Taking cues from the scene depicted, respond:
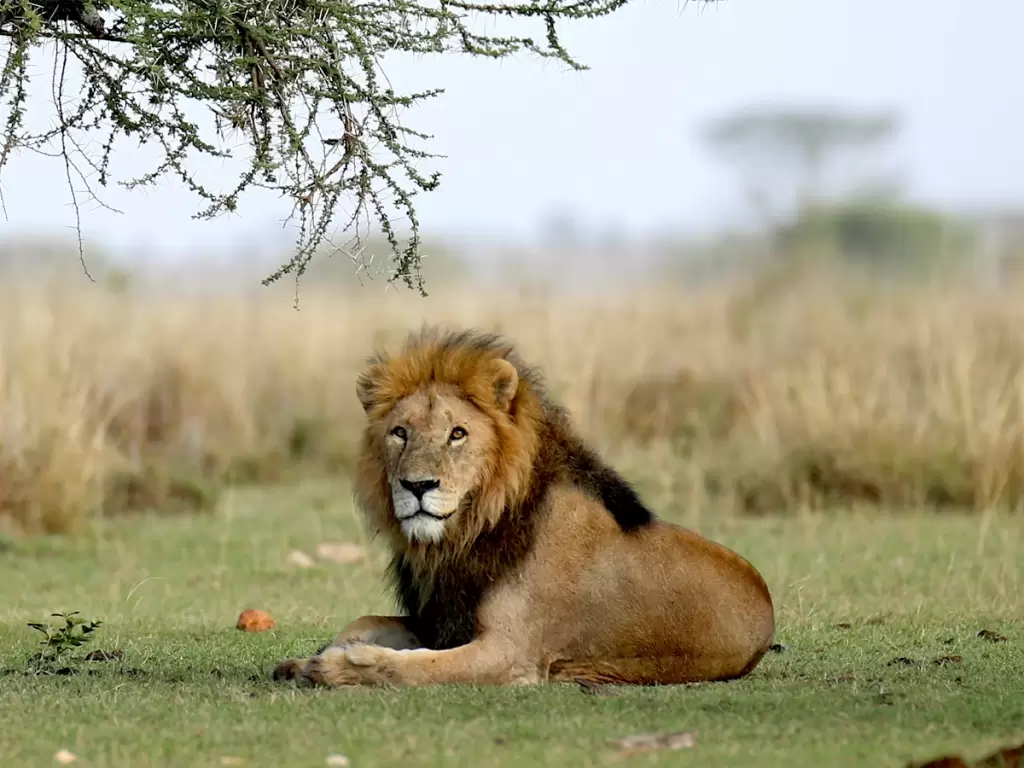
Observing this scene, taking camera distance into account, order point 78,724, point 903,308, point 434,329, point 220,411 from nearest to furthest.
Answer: point 78,724
point 434,329
point 220,411
point 903,308

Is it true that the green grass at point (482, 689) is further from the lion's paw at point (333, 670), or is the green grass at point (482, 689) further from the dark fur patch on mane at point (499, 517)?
the dark fur patch on mane at point (499, 517)

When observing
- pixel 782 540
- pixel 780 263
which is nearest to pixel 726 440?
pixel 782 540

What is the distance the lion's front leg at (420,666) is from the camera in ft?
18.7

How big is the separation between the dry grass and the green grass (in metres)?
1.18

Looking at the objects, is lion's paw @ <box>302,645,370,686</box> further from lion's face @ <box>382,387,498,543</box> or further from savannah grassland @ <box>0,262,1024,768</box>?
lion's face @ <box>382,387,498,543</box>

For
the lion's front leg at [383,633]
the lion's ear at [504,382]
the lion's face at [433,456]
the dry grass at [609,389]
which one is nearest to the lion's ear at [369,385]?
the lion's face at [433,456]

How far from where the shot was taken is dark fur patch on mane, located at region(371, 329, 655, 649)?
5.89 metres

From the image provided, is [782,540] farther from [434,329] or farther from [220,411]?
[220,411]

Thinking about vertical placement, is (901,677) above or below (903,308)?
below

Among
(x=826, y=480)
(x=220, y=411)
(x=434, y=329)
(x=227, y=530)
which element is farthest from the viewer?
(x=220, y=411)

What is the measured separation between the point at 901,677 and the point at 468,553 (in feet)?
5.06

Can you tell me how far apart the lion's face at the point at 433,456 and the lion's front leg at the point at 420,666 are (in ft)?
1.28

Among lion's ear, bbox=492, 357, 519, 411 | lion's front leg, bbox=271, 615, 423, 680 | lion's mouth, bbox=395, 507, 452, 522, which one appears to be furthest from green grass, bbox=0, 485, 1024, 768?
lion's ear, bbox=492, 357, 519, 411

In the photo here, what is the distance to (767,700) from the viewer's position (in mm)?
5348
